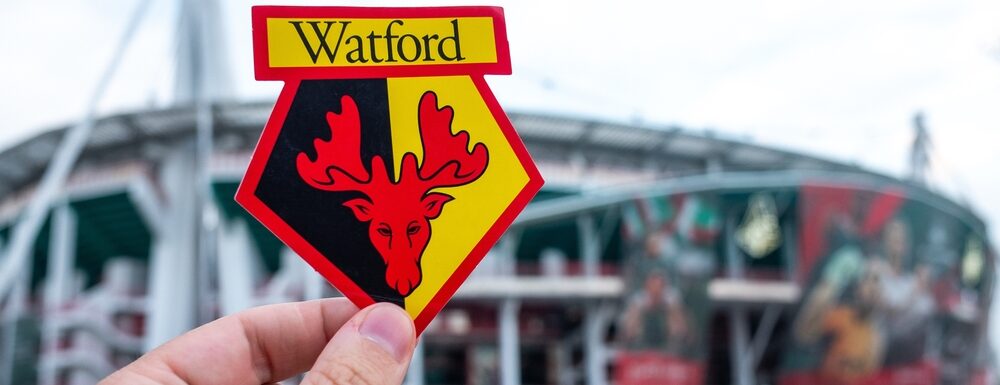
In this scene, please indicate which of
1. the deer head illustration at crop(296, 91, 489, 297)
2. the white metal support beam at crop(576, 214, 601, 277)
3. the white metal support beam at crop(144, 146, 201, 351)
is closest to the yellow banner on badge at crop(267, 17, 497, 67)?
the deer head illustration at crop(296, 91, 489, 297)

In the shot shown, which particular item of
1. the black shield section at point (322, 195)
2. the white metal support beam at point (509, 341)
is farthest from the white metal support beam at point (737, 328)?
the black shield section at point (322, 195)

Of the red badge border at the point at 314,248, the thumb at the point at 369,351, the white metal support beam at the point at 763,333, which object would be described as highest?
the red badge border at the point at 314,248

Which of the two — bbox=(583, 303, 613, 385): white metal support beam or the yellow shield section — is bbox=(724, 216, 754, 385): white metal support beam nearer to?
bbox=(583, 303, 613, 385): white metal support beam

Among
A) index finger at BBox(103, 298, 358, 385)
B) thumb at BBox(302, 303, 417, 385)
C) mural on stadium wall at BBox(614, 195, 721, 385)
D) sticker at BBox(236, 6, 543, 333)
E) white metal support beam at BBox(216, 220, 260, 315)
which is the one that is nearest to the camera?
thumb at BBox(302, 303, 417, 385)

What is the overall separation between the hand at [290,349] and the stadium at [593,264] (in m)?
25.0

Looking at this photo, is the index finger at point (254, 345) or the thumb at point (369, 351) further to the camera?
the index finger at point (254, 345)

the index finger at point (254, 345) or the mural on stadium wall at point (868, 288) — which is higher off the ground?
the index finger at point (254, 345)

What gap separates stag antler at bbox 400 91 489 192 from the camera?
231 centimetres

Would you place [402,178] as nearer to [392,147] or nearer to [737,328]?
[392,147]

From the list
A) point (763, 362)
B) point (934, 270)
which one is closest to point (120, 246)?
point (763, 362)

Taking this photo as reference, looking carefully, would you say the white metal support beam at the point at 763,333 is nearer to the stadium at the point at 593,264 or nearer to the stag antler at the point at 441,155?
the stadium at the point at 593,264

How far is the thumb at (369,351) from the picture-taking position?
2.00m

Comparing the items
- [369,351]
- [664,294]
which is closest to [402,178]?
[369,351]

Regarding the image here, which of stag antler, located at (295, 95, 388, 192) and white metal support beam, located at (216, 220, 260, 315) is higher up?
stag antler, located at (295, 95, 388, 192)
